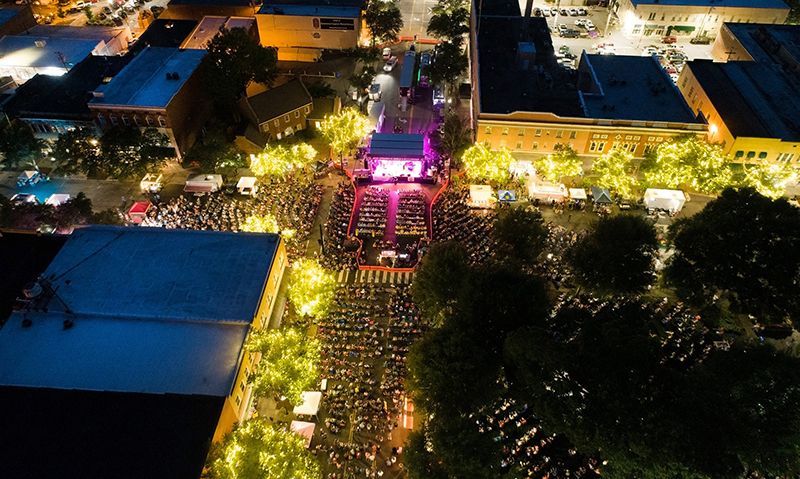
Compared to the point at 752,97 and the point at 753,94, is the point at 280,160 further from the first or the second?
the point at 753,94

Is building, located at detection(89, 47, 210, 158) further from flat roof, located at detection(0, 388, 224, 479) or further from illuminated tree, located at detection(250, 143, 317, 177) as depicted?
flat roof, located at detection(0, 388, 224, 479)

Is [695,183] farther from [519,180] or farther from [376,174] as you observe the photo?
[376,174]

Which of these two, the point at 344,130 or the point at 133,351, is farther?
the point at 344,130

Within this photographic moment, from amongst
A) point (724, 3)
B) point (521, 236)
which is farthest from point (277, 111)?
point (724, 3)

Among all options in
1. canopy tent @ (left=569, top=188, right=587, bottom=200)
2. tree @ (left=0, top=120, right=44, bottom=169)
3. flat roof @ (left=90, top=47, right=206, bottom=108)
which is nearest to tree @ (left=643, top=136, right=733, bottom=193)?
canopy tent @ (left=569, top=188, right=587, bottom=200)

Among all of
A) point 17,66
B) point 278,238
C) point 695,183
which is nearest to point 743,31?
point 695,183

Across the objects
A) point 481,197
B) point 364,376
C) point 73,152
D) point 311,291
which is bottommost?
point 364,376

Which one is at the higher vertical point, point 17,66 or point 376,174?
point 17,66
